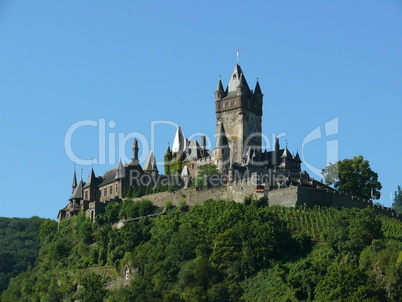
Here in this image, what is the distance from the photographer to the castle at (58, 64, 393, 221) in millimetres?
87438

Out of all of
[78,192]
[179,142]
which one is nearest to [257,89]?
[179,142]

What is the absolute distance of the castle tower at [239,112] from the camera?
356ft

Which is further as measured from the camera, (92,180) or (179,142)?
(179,142)

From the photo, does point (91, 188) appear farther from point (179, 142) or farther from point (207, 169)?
point (179, 142)

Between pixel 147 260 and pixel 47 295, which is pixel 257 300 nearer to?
pixel 147 260

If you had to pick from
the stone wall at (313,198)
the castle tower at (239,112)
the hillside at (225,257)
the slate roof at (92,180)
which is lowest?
the hillside at (225,257)

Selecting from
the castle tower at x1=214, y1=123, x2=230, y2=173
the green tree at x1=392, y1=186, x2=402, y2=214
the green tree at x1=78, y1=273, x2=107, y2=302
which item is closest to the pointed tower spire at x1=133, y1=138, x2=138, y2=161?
the castle tower at x1=214, y1=123, x2=230, y2=173

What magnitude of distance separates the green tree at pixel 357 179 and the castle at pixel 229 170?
206 centimetres

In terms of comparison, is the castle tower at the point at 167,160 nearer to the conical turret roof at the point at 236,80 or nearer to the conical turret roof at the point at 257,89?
the conical turret roof at the point at 236,80

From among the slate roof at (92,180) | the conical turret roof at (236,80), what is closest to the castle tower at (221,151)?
the conical turret roof at (236,80)

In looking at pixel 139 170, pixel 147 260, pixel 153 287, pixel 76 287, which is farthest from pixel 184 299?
pixel 139 170

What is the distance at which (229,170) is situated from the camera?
96.4m

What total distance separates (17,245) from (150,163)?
38546mm

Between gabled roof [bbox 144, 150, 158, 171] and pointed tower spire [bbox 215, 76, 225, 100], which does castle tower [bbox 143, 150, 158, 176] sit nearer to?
gabled roof [bbox 144, 150, 158, 171]
